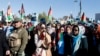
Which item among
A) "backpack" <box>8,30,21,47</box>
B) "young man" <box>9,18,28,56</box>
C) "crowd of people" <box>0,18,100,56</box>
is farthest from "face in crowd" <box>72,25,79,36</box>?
"backpack" <box>8,30,21,47</box>

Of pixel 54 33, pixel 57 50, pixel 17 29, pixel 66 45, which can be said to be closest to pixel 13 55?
pixel 17 29

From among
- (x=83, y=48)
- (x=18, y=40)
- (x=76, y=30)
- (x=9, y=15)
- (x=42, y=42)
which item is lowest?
(x=83, y=48)

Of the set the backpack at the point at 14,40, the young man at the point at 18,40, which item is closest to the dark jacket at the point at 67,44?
the young man at the point at 18,40

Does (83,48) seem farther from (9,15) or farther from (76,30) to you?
(9,15)

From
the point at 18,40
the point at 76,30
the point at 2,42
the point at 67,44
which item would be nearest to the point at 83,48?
the point at 76,30

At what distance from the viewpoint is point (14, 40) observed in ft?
32.2

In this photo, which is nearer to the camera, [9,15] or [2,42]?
[2,42]

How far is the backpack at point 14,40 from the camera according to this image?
9766 millimetres

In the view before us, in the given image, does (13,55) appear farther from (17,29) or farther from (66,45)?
(66,45)

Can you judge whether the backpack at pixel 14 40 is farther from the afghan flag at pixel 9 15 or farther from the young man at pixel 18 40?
the afghan flag at pixel 9 15

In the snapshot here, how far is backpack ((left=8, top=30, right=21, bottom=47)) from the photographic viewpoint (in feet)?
32.0

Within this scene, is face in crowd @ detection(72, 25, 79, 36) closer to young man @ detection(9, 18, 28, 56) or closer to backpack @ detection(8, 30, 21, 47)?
young man @ detection(9, 18, 28, 56)

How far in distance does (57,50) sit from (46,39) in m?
1.80

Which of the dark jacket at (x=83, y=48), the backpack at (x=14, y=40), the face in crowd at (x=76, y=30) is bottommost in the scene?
the dark jacket at (x=83, y=48)
